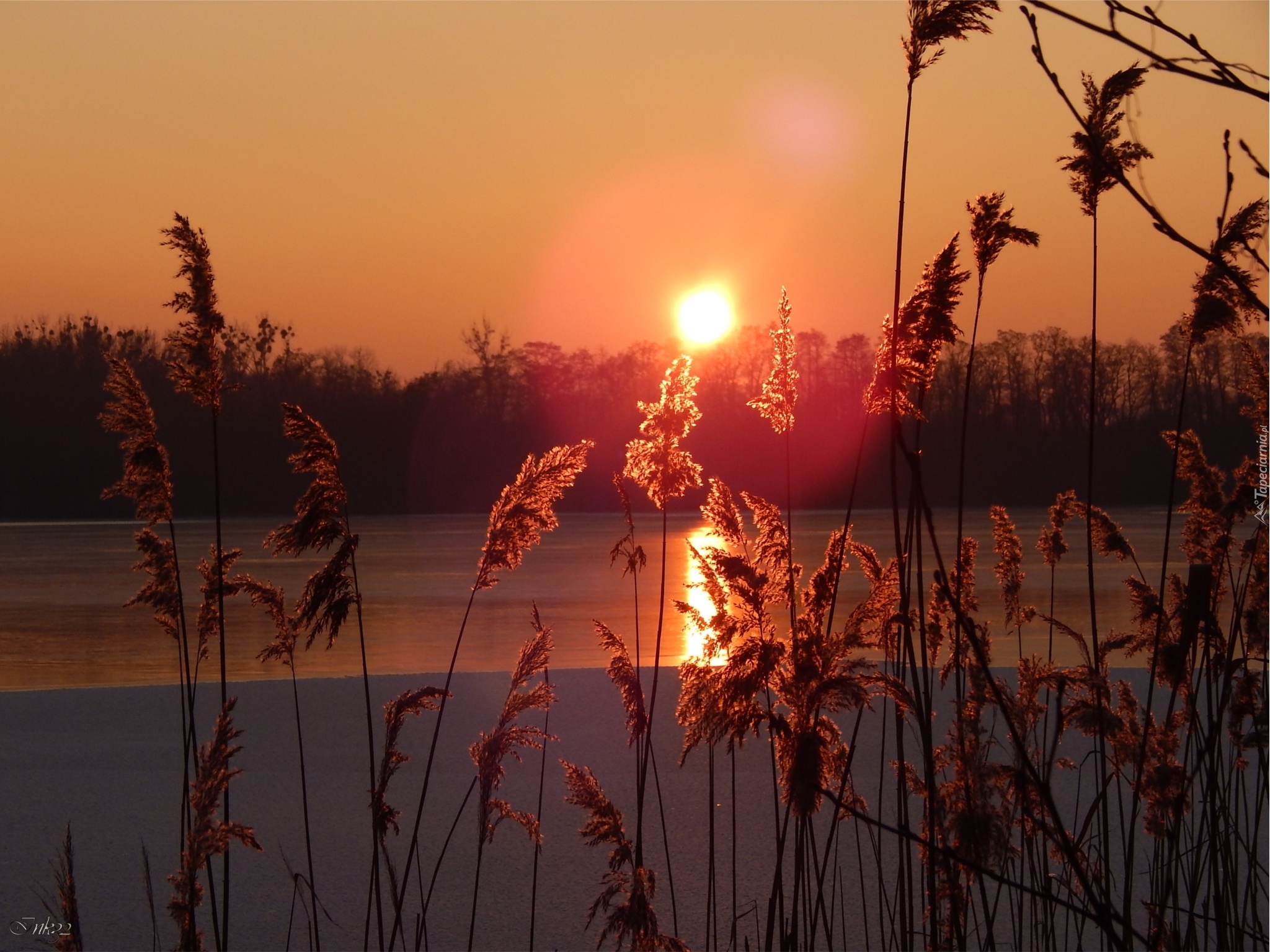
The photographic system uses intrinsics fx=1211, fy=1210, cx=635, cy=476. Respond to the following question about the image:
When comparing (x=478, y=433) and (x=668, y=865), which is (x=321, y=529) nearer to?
(x=668, y=865)

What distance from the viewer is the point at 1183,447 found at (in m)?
2.88

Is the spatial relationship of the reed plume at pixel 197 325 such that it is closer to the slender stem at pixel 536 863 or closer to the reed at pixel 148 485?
the reed at pixel 148 485

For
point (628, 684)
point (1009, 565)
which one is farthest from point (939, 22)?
point (1009, 565)

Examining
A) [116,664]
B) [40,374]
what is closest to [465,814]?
[116,664]

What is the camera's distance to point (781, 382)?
231cm

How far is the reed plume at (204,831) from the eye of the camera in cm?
193

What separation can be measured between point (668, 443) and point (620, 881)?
86 cm

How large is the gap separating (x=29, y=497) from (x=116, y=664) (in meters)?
43.0

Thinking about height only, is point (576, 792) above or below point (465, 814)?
above

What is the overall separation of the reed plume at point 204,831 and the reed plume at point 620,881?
24.5 inches

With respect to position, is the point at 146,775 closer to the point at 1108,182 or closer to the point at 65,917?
the point at 65,917

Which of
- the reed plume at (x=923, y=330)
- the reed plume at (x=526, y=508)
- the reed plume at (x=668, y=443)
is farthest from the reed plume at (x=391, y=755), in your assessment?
the reed plume at (x=923, y=330)

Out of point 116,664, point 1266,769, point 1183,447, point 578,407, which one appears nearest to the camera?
point 1266,769
